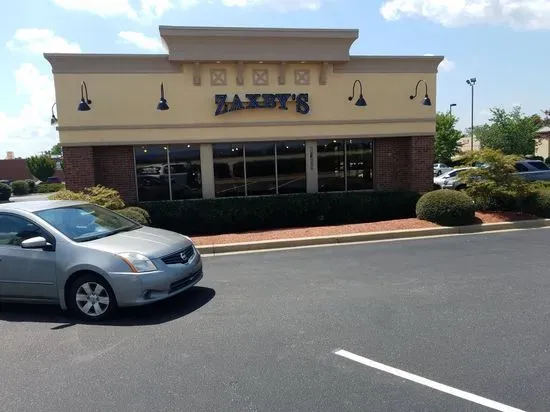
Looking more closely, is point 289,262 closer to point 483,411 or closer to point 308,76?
point 483,411

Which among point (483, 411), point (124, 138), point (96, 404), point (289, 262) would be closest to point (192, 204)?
point (124, 138)

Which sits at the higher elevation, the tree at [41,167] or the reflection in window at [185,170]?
the tree at [41,167]

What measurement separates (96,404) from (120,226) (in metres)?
3.42

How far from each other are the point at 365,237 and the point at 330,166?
513 centimetres

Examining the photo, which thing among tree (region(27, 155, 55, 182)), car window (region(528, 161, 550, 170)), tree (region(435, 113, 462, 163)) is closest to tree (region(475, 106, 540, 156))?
tree (region(435, 113, 462, 163))

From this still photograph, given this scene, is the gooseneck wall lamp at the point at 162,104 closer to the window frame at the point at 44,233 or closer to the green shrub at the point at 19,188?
the window frame at the point at 44,233

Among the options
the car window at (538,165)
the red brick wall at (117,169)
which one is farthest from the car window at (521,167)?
the red brick wall at (117,169)

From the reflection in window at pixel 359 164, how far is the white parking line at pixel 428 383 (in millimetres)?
11814

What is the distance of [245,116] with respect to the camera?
14648 millimetres

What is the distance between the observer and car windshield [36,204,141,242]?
6.05 metres

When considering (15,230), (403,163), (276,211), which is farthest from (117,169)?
(403,163)

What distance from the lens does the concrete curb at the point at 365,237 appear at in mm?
10375

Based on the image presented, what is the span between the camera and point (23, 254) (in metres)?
5.90

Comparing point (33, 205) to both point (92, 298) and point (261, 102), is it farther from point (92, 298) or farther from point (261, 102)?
point (261, 102)
